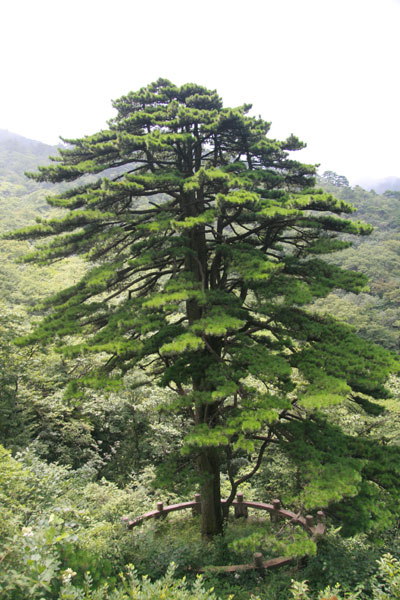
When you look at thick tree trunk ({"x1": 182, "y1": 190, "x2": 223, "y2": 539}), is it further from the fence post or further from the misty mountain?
the misty mountain

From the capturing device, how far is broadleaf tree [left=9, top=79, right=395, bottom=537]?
4.75m

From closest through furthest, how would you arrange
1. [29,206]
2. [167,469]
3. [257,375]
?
[257,375] → [167,469] → [29,206]

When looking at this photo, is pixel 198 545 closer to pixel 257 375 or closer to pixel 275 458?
pixel 257 375

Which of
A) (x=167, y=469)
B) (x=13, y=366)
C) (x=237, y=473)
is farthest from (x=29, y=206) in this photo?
(x=167, y=469)

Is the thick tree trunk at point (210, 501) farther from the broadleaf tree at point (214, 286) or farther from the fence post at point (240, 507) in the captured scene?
the fence post at point (240, 507)

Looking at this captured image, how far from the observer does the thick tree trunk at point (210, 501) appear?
6.39 metres

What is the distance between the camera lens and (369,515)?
408 cm

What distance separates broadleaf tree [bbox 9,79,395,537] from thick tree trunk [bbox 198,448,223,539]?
0.10 ft

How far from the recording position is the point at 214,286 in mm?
7082

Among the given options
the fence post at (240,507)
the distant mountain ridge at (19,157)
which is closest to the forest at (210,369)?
the fence post at (240,507)

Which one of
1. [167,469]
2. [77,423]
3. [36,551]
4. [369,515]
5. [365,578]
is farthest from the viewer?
[77,423]

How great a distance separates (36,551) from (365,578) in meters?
4.03

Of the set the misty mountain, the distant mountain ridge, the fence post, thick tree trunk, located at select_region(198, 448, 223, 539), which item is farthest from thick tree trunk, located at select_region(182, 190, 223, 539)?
the misty mountain

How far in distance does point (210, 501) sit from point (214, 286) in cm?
406
